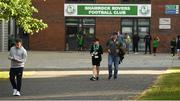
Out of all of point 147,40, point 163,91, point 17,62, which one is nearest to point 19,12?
point 17,62

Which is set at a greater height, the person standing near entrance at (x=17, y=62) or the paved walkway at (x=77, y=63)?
the person standing near entrance at (x=17, y=62)

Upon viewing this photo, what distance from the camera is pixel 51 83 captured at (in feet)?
72.3

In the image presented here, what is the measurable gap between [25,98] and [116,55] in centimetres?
760

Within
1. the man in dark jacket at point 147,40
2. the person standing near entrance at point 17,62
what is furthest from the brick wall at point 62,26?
the person standing near entrance at point 17,62

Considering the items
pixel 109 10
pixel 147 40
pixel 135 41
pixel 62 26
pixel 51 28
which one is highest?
pixel 109 10

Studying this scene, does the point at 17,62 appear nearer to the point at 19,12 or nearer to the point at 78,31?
the point at 19,12

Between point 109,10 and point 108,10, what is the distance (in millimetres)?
94

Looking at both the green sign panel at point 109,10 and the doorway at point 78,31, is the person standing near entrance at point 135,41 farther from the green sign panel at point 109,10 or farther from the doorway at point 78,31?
the doorway at point 78,31

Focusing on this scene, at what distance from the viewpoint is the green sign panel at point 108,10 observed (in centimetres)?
5262

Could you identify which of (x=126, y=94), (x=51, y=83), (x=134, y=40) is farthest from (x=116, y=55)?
(x=134, y=40)

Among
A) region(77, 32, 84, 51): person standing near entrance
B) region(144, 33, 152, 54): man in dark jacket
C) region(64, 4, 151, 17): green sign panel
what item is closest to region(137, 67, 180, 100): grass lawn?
region(144, 33, 152, 54): man in dark jacket

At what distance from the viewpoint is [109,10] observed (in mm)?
52844

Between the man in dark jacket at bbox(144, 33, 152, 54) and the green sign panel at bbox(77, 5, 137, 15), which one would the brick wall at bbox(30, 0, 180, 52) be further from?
the man in dark jacket at bbox(144, 33, 152, 54)

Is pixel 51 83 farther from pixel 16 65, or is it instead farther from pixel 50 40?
pixel 50 40
